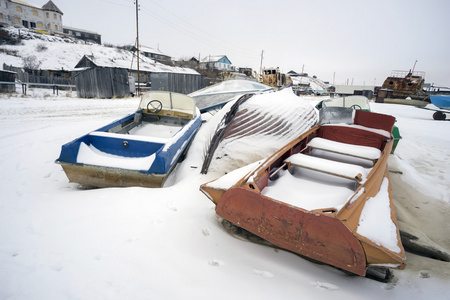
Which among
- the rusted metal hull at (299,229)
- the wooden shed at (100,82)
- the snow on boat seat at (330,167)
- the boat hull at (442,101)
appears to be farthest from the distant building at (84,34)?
the rusted metal hull at (299,229)

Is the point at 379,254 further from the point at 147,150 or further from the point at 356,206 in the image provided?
the point at 147,150

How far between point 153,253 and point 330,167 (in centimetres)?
237

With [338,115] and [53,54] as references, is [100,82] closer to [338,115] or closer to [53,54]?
[338,115]

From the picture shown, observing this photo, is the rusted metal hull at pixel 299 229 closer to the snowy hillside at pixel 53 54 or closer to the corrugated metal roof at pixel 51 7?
the snowy hillside at pixel 53 54

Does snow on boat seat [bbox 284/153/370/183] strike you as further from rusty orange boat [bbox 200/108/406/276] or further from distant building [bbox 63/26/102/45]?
distant building [bbox 63/26/102/45]

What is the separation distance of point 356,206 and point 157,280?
189 cm

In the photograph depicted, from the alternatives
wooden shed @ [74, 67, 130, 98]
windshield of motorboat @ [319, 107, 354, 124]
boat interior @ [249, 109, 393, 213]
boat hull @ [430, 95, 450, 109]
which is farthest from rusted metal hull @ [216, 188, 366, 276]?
boat hull @ [430, 95, 450, 109]

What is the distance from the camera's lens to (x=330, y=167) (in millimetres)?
2877

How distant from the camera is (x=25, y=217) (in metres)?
2.57

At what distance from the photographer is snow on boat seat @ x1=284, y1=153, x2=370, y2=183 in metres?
2.70

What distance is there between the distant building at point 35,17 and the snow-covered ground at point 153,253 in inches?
2420

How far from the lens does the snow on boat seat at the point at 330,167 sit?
2.70 metres

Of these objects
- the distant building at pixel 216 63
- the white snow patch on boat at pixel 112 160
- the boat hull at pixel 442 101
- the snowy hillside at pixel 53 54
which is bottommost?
the white snow patch on boat at pixel 112 160

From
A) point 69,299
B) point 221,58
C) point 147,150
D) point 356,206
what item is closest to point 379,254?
point 356,206
